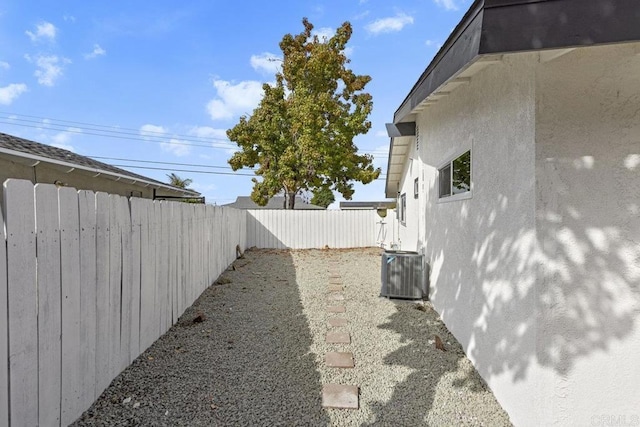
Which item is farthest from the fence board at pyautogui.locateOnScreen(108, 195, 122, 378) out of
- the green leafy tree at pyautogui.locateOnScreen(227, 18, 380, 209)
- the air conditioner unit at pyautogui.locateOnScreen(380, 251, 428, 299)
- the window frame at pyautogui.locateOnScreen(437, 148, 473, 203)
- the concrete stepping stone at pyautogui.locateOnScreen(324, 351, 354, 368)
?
the green leafy tree at pyautogui.locateOnScreen(227, 18, 380, 209)

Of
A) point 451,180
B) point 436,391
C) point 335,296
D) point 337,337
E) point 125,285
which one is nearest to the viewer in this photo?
point 436,391

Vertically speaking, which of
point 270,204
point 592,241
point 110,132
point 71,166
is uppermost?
point 110,132

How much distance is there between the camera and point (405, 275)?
6.18 meters

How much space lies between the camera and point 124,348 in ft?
10.6

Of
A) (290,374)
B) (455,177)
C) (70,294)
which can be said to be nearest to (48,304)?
(70,294)

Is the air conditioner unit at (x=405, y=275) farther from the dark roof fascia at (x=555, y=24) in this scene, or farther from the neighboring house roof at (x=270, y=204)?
the neighboring house roof at (x=270, y=204)

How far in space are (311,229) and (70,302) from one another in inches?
502

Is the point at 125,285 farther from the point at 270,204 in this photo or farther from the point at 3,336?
the point at 270,204

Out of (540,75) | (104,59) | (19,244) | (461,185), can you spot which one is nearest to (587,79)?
(540,75)

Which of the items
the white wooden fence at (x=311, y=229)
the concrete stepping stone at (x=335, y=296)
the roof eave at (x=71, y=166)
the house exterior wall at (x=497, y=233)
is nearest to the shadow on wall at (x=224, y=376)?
the concrete stepping stone at (x=335, y=296)

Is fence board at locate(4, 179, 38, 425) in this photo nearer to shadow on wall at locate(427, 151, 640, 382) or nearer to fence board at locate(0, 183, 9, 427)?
fence board at locate(0, 183, 9, 427)

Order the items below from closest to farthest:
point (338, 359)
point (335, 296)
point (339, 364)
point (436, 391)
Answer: point (436, 391)
point (339, 364)
point (338, 359)
point (335, 296)

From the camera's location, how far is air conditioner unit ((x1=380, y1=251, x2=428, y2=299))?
20.1ft

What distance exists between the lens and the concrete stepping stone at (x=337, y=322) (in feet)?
16.0
